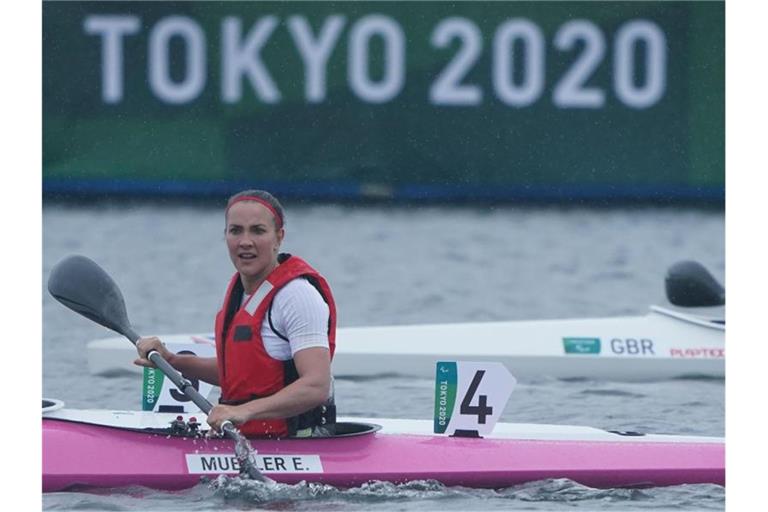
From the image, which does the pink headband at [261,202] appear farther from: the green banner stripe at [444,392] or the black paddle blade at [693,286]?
the black paddle blade at [693,286]

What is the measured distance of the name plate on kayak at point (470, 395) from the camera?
6918 mm

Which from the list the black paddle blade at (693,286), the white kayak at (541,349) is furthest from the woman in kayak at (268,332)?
the black paddle blade at (693,286)

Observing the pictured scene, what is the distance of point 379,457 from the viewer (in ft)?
22.4

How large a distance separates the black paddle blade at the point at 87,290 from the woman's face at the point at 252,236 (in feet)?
2.48

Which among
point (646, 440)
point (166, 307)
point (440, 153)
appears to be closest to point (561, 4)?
point (440, 153)

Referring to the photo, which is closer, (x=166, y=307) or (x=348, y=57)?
(x=166, y=307)

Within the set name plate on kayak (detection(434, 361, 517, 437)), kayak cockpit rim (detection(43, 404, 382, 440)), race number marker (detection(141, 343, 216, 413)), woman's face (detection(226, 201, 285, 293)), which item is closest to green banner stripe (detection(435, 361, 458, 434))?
name plate on kayak (detection(434, 361, 517, 437))

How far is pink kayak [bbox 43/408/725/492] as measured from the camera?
22.0 feet

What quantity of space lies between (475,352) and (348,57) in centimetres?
1355

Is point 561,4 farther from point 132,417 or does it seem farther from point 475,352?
point 132,417

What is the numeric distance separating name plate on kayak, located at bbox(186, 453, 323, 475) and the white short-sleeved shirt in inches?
17.0

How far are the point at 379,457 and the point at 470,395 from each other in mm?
471

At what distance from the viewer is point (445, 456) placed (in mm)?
6875
